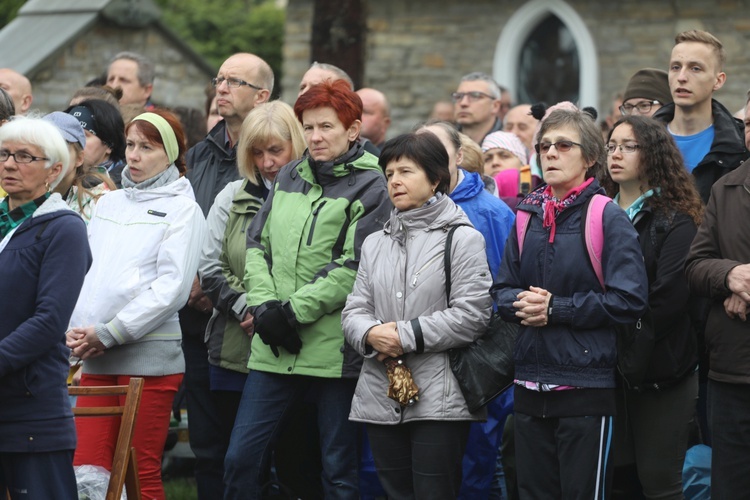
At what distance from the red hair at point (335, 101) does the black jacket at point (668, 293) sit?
4.80ft

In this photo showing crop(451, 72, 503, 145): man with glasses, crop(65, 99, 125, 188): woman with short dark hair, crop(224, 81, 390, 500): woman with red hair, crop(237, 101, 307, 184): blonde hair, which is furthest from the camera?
crop(451, 72, 503, 145): man with glasses

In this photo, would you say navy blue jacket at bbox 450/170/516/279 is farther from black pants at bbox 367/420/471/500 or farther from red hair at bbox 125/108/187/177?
red hair at bbox 125/108/187/177

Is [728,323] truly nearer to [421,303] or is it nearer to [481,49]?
[421,303]

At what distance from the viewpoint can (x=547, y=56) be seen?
1639 cm

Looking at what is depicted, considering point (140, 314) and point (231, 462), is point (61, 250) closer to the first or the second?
point (140, 314)

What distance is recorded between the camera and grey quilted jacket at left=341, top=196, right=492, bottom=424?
5098 millimetres

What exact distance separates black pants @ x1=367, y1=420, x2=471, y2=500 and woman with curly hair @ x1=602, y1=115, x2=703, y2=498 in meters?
0.88

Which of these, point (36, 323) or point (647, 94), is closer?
point (36, 323)

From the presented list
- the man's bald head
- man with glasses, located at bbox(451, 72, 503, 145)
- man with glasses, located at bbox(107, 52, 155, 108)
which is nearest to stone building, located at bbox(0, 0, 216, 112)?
man with glasses, located at bbox(107, 52, 155, 108)

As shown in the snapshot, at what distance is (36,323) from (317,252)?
4.93 feet

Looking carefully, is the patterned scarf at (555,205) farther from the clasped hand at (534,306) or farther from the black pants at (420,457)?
the black pants at (420,457)

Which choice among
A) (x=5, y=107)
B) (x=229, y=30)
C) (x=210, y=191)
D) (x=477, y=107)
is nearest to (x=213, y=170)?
(x=210, y=191)

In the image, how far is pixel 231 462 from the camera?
5480 mm

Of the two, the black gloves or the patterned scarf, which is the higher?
the patterned scarf
